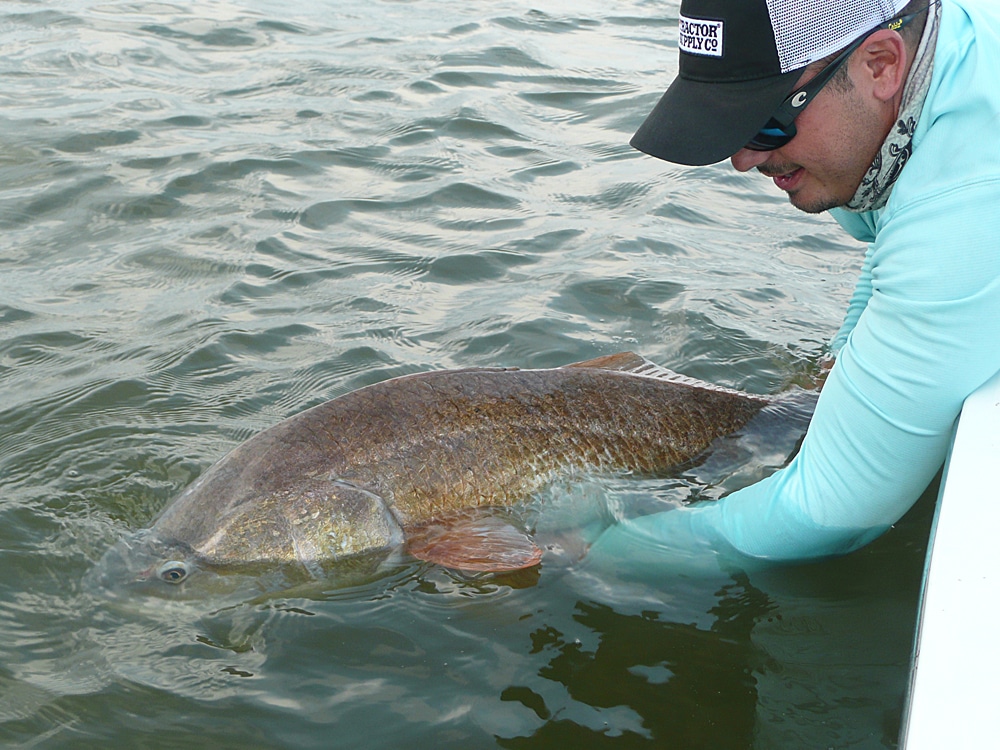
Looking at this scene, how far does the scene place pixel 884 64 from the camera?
2.82m

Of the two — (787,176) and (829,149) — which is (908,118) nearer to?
(829,149)

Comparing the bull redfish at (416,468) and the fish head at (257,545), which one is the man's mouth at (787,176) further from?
the fish head at (257,545)

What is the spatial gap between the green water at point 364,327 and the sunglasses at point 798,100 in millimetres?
1613

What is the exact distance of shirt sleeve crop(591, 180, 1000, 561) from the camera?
2641mm

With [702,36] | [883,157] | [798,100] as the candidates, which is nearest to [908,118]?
[883,157]

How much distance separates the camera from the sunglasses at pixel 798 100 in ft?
9.05

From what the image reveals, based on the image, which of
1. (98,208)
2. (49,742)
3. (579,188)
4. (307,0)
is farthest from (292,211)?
(307,0)

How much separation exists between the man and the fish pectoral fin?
1.03 meters

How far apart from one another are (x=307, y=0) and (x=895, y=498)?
10.7 metres

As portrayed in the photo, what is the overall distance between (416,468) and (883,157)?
1821 mm

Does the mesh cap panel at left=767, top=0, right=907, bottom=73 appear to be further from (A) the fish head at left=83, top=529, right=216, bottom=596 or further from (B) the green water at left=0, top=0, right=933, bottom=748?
(A) the fish head at left=83, top=529, right=216, bottom=596

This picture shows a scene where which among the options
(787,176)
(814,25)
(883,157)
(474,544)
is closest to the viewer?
(814,25)

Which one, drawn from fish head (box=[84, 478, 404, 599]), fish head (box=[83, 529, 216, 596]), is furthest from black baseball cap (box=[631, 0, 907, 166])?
fish head (box=[83, 529, 216, 596])

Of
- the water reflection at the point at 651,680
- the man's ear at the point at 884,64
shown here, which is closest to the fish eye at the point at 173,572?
the water reflection at the point at 651,680
